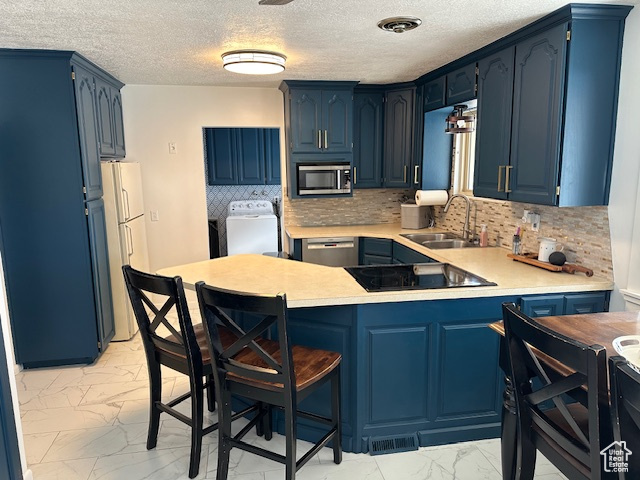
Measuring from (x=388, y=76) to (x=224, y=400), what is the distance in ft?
10.5

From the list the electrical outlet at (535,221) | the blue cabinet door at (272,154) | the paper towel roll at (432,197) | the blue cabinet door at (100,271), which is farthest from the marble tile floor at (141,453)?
the blue cabinet door at (272,154)

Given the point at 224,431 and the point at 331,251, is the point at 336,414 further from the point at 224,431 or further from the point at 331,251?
the point at 331,251

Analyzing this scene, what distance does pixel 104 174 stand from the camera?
3.59 meters

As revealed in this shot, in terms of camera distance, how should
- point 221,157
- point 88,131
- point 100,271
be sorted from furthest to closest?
point 221,157
point 100,271
point 88,131

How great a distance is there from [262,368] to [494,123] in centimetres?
223

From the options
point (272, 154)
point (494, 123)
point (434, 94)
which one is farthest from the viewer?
point (272, 154)

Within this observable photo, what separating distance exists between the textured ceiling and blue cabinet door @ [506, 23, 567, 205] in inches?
7.4

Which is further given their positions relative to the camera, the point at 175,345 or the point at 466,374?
the point at 466,374

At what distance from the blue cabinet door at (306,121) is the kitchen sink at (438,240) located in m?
1.22

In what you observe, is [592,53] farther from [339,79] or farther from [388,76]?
[339,79]

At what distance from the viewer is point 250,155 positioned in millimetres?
6184

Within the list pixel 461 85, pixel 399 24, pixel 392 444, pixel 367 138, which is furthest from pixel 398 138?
pixel 392 444

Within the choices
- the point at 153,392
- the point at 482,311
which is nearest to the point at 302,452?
the point at 153,392

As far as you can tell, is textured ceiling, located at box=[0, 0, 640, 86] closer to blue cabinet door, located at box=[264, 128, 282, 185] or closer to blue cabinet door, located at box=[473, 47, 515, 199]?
blue cabinet door, located at box=[473, 47, 515, 199]
